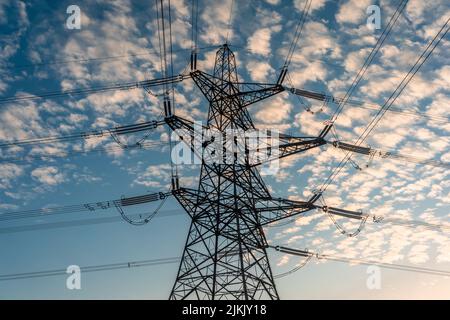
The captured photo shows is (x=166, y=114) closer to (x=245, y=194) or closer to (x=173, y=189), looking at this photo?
(x=173, y=189)

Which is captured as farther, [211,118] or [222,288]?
[211,118]

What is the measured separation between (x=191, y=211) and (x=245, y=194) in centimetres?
297

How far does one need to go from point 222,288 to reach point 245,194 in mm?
5041

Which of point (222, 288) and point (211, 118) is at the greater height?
point (211, 118)
